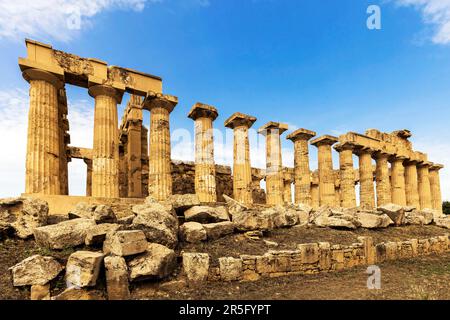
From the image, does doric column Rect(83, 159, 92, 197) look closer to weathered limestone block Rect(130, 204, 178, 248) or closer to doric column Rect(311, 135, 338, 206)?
weathered limestone block Rect(130, 204, 178, 248)

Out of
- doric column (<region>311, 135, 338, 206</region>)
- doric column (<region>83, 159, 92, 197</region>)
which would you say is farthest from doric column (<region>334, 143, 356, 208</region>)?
doric column (<region>83, 159, 92, 197</region>)

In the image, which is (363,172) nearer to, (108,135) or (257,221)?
(257,221)

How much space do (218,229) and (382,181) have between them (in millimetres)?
21462

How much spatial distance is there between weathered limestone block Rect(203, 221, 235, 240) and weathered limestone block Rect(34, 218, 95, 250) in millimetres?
3295

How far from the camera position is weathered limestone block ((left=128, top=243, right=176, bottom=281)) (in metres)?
6.30

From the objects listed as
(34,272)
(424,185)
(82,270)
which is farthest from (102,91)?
(424,185)

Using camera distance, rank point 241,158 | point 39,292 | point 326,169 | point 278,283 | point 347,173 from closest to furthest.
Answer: point 39,292 → point 278,283 → point 241,158 → point 326,169 → point 347,173

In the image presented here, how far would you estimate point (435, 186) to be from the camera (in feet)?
105

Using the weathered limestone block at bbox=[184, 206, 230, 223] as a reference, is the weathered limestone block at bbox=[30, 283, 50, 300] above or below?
Result: below

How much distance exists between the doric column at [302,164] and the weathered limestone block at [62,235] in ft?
54.8

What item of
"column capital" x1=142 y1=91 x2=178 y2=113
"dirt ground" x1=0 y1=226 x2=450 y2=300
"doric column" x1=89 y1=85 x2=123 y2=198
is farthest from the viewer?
"column capital" x1=142 y1=91 x2=178 y2=113

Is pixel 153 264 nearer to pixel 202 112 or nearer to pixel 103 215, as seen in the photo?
pixel 103 215

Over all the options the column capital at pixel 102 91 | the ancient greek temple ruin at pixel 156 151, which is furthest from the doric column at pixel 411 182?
the column capital at pixel 102 91
